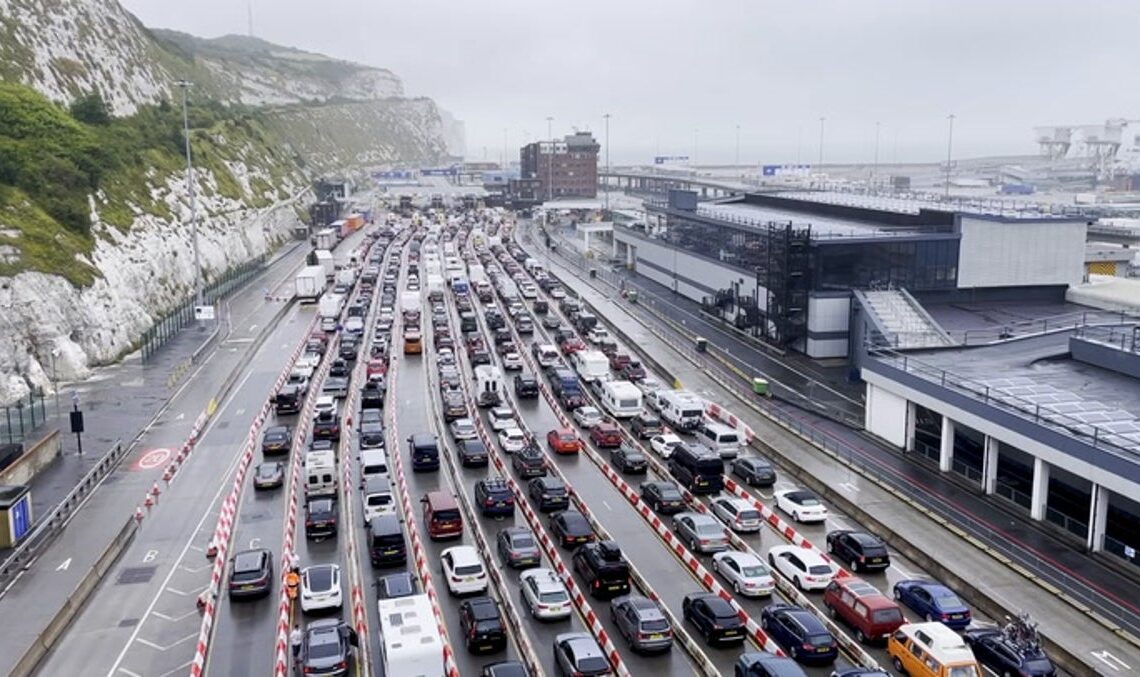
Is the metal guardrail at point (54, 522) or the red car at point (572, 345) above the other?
the red car at point (572, 345)

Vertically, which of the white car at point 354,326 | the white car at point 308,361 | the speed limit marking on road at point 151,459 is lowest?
the speed limit marking on road at point 151,459

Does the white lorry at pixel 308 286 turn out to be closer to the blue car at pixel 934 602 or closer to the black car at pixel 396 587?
the black car at pixel 396 587

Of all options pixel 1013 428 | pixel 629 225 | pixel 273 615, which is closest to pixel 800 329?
pixel 1013 428

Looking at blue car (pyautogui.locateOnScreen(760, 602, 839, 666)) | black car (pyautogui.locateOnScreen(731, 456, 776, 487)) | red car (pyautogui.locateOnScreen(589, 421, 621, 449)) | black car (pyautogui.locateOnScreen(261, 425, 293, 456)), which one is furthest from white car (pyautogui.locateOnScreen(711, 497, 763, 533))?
black car (pyautogui.locateOnScreen(261, 425, 293, 456))

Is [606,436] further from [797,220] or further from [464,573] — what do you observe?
[797,220]

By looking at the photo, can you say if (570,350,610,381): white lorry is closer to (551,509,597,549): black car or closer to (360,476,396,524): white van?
(360,476,396,524): white van

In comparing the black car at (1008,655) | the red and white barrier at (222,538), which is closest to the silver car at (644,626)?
the black car at (1008,655)
